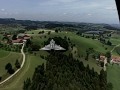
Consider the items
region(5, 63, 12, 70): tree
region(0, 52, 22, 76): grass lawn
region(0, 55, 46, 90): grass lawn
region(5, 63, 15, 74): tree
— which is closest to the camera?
region(0, 55, 46, 90): grass lawn

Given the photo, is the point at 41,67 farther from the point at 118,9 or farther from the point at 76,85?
the point at 118,9

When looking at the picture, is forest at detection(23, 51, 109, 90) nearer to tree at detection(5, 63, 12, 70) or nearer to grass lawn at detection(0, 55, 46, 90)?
grass lawn at detection(0, 55, 46, 90)

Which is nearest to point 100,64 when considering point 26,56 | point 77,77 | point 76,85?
point 26,56

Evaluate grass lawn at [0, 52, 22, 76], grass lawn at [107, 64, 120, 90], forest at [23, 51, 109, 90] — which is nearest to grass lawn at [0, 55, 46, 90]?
forest at [23, 51, 109, 90]

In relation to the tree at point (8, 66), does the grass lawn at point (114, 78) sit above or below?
below

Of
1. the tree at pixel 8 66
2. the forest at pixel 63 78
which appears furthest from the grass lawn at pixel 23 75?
the tree at pixel 8 66

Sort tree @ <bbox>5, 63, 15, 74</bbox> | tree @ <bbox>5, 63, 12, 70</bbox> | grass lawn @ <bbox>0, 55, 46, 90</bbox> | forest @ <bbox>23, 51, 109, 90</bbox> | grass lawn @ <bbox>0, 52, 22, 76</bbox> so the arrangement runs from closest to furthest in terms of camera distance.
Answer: forest @ <bbox>23, 51, 109, 90</bbox> → grass lawn @ <bbox>0, 55, 46, 90</bbox> → tree @ <bbox>5, 63, 15, 74</bbox> → tree @ <bbox>5, 63, 12, 70</bbox> → grass lawn @ <bbox>0, 52, 22, 76</bbox>

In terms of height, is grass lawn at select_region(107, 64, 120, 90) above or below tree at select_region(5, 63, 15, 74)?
below

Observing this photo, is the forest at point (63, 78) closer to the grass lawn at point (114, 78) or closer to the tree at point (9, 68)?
the grass lawn at point (114, 78)

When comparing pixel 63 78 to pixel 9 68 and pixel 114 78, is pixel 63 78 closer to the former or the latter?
pixel 9 68

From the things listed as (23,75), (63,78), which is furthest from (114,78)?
(63,78)
